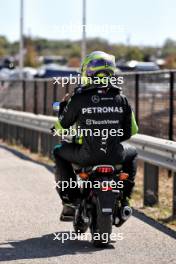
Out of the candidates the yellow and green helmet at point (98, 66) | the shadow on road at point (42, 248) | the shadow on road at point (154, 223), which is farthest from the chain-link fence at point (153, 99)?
the shadow on road at point (42, 248)

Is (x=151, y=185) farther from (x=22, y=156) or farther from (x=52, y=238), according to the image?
(x=22, y=156)

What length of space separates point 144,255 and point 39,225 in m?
1.94

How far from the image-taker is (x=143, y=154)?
1156 centimetres

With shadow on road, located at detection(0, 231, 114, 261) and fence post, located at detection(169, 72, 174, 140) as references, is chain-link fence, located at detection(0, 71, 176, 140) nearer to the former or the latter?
fence post, located at detection(169, 72, 174, 140)

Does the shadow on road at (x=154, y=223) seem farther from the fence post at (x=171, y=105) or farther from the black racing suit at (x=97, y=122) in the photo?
→ the fence post at (x=171, y=105)

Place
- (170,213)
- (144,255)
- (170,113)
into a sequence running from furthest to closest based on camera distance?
(170,113), (170,213), (144,255)

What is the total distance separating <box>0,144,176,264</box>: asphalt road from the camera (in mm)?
8047

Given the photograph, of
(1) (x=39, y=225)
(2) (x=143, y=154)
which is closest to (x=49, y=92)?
(2) (x=143, y=154)

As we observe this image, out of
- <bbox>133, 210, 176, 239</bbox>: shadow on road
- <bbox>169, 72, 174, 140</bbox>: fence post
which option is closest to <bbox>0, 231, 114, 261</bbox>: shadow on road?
<bbox>133, 210, 176, 239</bbox>: shadow on road

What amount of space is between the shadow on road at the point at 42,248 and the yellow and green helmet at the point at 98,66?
5.37 ft

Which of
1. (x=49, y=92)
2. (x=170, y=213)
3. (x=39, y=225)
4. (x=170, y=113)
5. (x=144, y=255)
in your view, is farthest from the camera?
(x=49, y=92)

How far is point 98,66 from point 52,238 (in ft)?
6.07

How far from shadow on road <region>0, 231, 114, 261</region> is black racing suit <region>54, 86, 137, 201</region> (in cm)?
55

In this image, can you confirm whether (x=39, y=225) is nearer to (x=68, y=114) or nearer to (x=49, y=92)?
(x=68, y=114)
